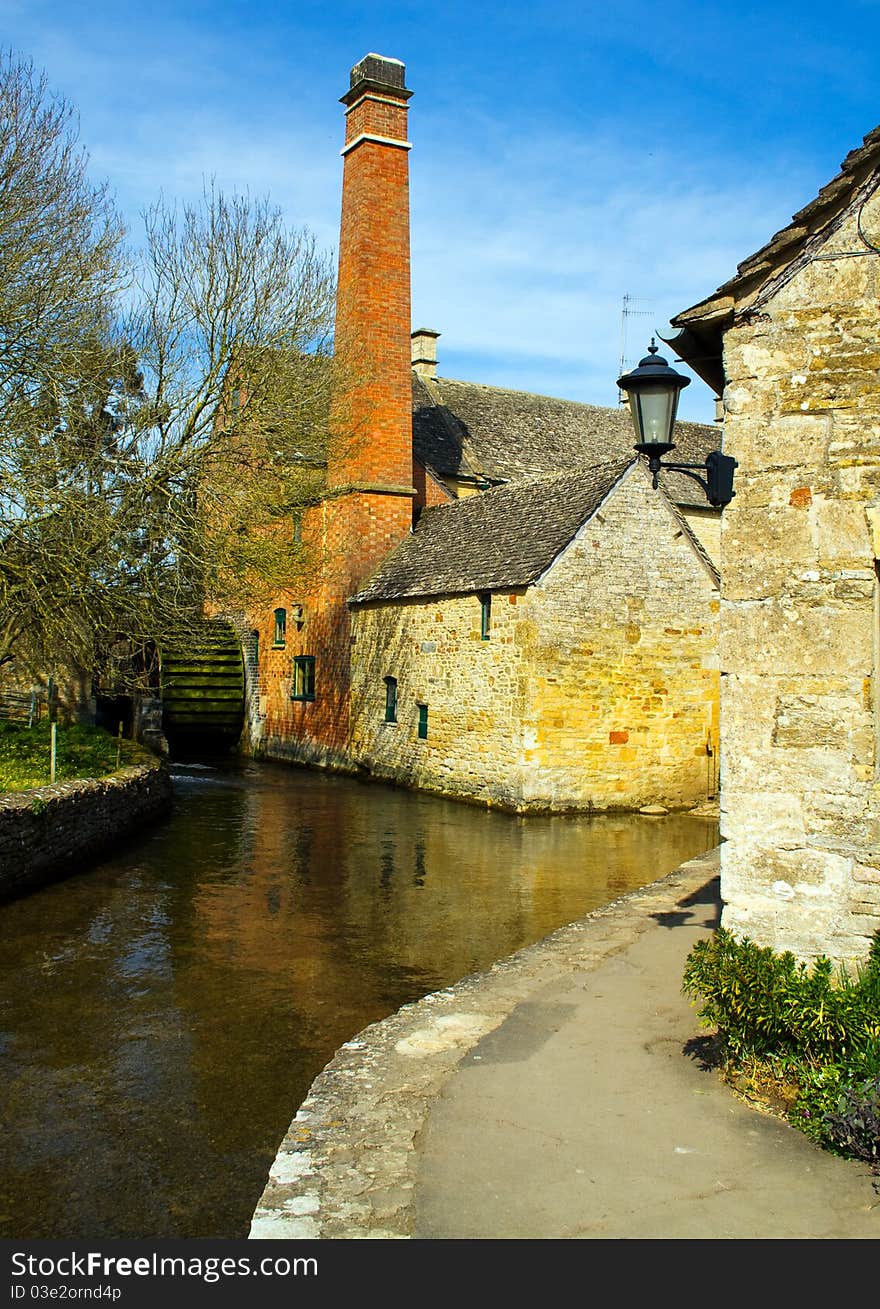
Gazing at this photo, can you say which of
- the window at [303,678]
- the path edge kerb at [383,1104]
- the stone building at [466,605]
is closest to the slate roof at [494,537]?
the stone building at [466,605]

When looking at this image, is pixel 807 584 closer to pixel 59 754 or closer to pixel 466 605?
pixel 59 754

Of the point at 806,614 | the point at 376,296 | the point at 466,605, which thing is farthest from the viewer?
the point at 376,296

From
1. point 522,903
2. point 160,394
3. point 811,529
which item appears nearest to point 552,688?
point 522,903

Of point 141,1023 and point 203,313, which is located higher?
point 203,313

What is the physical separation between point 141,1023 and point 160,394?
10923 mm

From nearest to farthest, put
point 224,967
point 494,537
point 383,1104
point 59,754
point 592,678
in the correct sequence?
point 383,1104, point 224,967, point 59,754, point 592,678, point 494,537

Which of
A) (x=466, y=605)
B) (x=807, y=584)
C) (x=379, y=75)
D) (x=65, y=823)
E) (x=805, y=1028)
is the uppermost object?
(x=379, y=75)

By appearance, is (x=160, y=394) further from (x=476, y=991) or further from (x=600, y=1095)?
(x=600, y=1095)

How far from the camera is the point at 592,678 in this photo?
17594 millimetres

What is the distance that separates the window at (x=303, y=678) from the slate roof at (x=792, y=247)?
64.1 feet

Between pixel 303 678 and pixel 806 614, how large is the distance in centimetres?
2065

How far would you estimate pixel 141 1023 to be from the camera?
23.9ft

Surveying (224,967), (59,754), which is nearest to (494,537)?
(59,754)

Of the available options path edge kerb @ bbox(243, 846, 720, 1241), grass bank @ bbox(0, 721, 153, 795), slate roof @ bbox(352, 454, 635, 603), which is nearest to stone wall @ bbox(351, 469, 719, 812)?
slate roof @ bbox(352, 454, 635, 603)
